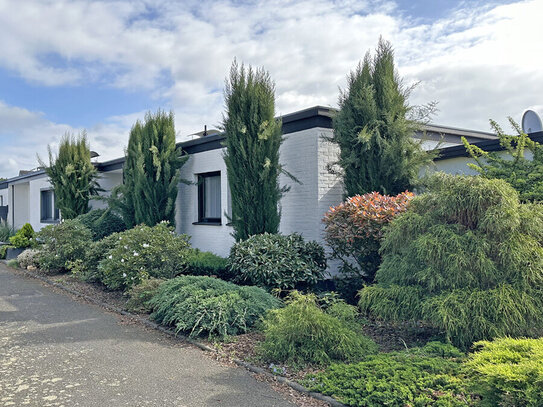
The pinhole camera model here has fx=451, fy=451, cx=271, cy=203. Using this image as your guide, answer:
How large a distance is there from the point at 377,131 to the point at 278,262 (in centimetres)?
309

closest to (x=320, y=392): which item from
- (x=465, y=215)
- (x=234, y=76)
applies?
(x=465, y=215)

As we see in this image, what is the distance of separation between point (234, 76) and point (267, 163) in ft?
6.83

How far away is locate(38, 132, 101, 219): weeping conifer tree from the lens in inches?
661

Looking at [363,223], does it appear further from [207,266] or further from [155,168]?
[155,168]

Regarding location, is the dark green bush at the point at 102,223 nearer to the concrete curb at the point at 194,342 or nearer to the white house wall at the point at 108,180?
the concrete curb at the point at 194,342

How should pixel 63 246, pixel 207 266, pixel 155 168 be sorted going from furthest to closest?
pixel 155 168
pixel 63 246
pixel 207 266

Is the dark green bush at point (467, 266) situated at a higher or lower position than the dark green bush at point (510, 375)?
higher

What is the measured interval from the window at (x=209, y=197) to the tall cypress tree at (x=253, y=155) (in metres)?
2.65

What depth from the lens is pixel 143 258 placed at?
8.74 meters

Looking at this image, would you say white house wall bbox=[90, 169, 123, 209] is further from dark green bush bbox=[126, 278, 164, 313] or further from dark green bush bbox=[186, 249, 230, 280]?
dark green bush bbox=[126, 278, 164, 313]

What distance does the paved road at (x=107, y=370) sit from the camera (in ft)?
13.6

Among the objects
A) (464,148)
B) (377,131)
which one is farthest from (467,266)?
(464,148)

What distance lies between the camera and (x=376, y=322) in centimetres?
657

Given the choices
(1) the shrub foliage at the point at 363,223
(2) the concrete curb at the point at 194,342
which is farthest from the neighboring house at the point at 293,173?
(2) the concrete curb at the point at 194,342
